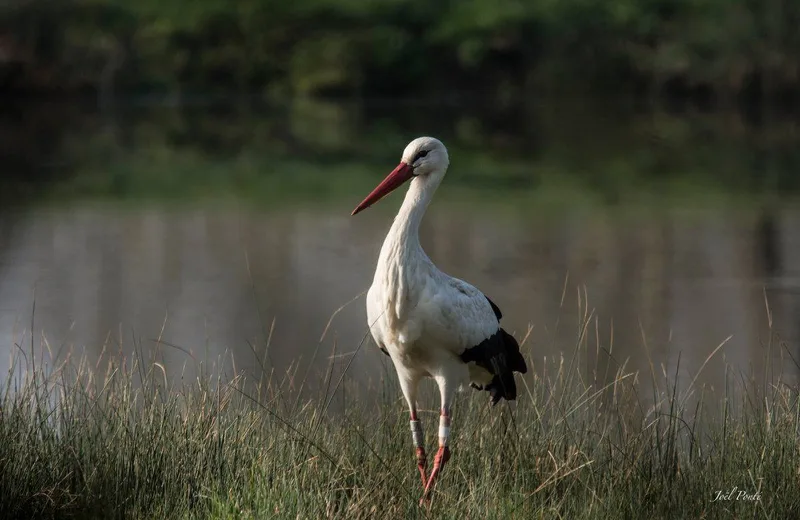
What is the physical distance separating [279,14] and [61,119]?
18.2 metres

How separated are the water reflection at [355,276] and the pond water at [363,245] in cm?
4

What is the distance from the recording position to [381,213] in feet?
58.3

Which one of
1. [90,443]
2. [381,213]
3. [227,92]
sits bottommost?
[227,92]

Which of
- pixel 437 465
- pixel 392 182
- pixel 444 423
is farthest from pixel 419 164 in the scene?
pixel 437 465

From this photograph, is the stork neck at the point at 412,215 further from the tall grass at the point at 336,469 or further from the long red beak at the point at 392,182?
the tall grass at the point at 336,469

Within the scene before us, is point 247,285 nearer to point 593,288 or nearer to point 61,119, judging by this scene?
point 593,288

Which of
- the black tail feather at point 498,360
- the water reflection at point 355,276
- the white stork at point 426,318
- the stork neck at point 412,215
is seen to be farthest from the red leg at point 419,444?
the water reflection at point 355,276

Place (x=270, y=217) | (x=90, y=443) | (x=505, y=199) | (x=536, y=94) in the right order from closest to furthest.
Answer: (x=90, y=443), (x=270, y=217), (x=505, y=199), (x=536, y=94)

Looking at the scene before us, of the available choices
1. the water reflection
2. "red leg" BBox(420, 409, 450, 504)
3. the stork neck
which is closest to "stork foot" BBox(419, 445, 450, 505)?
"red leg" BBox(420, 409, 450, 504)

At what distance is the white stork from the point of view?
4.64 meters

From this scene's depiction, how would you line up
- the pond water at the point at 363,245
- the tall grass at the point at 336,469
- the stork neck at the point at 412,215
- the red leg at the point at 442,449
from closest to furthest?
1. the tall grass at the point at 336,469
2. the stork neck at the point at 412,215
3. the red leg at the point at 442,449
4. the pond water at the point at 363,245

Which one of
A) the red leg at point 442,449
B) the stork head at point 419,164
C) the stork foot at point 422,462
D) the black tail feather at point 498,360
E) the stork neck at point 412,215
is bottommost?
the stork foot at point 422,462

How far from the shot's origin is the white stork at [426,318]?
4.64 m

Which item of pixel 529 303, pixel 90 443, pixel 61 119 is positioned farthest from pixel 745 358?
pixel 61 119
